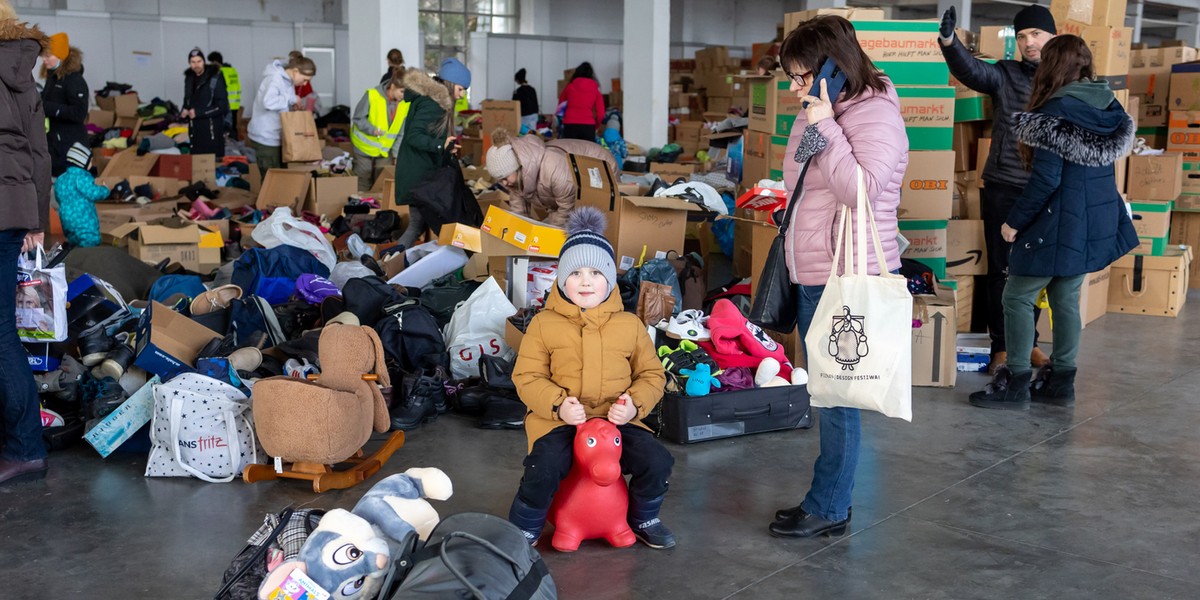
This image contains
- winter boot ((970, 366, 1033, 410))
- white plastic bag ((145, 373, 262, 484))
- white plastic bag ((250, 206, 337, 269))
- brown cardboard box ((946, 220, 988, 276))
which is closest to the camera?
white plastic bag ((145, 373, 262, 484))

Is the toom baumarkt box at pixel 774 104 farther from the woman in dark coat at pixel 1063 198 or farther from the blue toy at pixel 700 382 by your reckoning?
the blue toy at pixel 700 382

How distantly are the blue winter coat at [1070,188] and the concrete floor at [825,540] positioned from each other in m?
0.68

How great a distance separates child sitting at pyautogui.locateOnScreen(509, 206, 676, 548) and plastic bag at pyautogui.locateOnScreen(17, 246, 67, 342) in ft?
6.29

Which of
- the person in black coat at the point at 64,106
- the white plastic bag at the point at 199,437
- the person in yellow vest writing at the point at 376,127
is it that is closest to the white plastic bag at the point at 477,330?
the white plastic bag at the point at 199,437

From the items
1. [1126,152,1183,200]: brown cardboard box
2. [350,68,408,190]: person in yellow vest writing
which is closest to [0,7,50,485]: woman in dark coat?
[350,68,408,190]: person in yellow vest writing

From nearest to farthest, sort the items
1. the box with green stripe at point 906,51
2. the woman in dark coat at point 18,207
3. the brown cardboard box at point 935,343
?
1. the woman in dark coat at point 18,207
2. the brown cardboard box at point 935,343
3. the box with green stripe at point 906,51

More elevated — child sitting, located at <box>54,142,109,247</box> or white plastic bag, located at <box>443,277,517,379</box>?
child sitting, located at <box>54,142,109,247</box>

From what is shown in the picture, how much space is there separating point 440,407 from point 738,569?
1.89 metres

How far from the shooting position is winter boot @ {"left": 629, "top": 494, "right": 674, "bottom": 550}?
10.5 ft

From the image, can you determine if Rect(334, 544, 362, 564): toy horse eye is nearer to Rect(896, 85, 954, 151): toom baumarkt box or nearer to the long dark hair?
the long dark hair

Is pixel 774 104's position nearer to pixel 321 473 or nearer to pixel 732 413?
pixel 732 413

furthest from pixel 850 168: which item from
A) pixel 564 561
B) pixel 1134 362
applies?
pixel 1134 362

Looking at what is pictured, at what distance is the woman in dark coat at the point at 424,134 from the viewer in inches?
268

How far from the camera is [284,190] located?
8.70 metres
